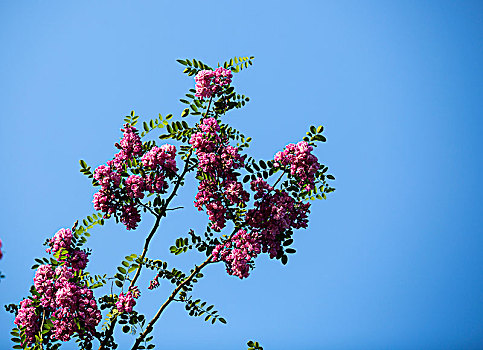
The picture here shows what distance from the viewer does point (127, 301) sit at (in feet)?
12.3

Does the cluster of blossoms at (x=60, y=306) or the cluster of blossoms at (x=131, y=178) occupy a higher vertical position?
the cluster of blossoms at (x=131, y=178)

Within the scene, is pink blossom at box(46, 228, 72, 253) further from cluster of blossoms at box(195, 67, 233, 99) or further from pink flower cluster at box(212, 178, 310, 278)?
cluster of blossoms at box(195, 67, 233, 99)

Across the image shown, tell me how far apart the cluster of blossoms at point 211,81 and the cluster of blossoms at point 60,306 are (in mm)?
1878

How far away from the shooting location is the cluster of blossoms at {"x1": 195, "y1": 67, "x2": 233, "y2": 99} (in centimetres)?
405

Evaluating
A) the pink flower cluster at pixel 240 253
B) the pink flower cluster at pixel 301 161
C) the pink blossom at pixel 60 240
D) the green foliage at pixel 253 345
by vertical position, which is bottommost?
the green foliage at pixel 253 345

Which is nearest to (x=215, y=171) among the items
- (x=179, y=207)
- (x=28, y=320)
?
(x=179, y=207)

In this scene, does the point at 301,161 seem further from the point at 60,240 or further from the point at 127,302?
the point at 60,240

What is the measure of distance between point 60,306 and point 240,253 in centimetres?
148

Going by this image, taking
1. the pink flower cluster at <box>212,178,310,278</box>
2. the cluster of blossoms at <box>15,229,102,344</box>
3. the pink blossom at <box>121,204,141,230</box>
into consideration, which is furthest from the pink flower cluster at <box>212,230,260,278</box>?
the cluster of blossoms at <box>15,229,102,344</box>

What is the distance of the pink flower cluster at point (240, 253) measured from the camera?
3.67 metres

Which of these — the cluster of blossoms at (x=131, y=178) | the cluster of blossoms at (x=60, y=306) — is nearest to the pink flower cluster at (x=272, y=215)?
the cluster of blossoms at (x=131, y=178)

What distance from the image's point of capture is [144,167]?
13.2ft

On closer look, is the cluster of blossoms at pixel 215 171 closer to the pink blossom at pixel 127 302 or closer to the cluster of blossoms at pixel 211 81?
the cluster of blossoms at pixel 211 81

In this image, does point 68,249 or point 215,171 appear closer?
point 215,171
